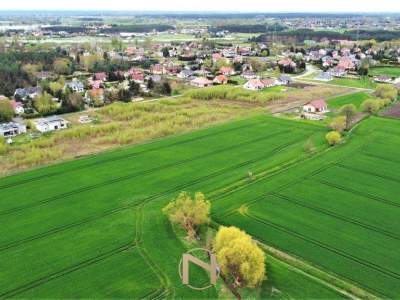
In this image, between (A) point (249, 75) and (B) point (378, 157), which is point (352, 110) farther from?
(A) point (249, 75)

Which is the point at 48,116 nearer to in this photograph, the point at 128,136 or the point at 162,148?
the point at 128,136

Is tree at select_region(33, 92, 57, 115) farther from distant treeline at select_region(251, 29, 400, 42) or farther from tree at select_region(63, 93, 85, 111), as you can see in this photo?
distant treeline at select_region(251, 29, 400, 42)

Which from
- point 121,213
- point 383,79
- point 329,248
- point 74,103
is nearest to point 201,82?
point 74,103

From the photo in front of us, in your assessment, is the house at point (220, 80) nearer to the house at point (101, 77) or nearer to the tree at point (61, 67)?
the house at point (101, 77)

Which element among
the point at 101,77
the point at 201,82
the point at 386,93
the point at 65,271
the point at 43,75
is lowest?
the point at 65,271

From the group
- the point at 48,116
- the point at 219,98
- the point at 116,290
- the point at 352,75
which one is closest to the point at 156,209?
the point at 116,290

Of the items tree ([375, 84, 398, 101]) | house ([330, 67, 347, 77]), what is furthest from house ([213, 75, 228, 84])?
tree ([375, 84, 398, 101])
